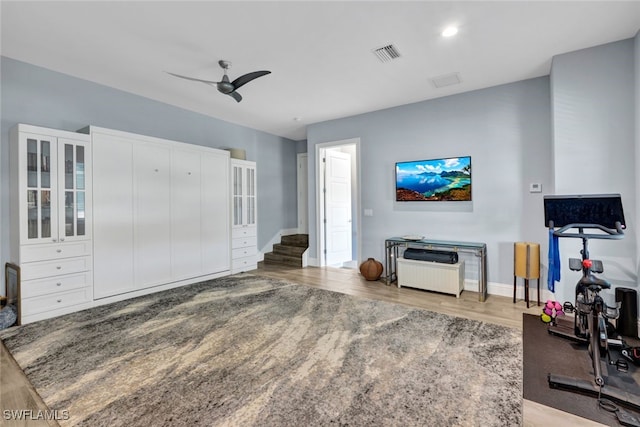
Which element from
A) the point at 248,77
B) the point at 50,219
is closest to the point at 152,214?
the point at 50,219

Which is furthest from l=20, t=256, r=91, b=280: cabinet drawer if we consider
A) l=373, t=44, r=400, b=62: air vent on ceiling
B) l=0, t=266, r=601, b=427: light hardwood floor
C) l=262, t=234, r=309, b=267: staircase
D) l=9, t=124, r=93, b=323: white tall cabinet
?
l=373, t=44, r=400, b=62: air vent on ceiling

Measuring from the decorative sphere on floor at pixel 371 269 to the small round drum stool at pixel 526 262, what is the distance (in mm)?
1826

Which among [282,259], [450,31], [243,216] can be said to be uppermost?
[450,31]

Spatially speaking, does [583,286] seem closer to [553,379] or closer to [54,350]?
[553,379]

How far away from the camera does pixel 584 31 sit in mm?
2695

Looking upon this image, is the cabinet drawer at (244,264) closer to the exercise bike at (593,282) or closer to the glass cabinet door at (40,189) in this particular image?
the glass cabinet door at (40,189)

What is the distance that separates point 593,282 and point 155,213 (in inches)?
185

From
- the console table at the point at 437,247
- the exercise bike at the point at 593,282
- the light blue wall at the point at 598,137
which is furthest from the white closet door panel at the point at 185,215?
the light blue wall at the point at 598,137

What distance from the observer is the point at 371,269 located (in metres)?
4.60

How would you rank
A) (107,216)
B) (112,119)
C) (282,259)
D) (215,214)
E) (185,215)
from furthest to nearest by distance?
(282,259) → (215,214) → (185,215) → (112,119) → (107,216)

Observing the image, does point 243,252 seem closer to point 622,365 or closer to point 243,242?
point 243,242

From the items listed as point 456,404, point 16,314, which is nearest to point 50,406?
point 16,314

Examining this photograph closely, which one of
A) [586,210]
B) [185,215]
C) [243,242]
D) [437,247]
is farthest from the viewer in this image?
[243,242]

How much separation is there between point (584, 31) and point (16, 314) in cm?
629
